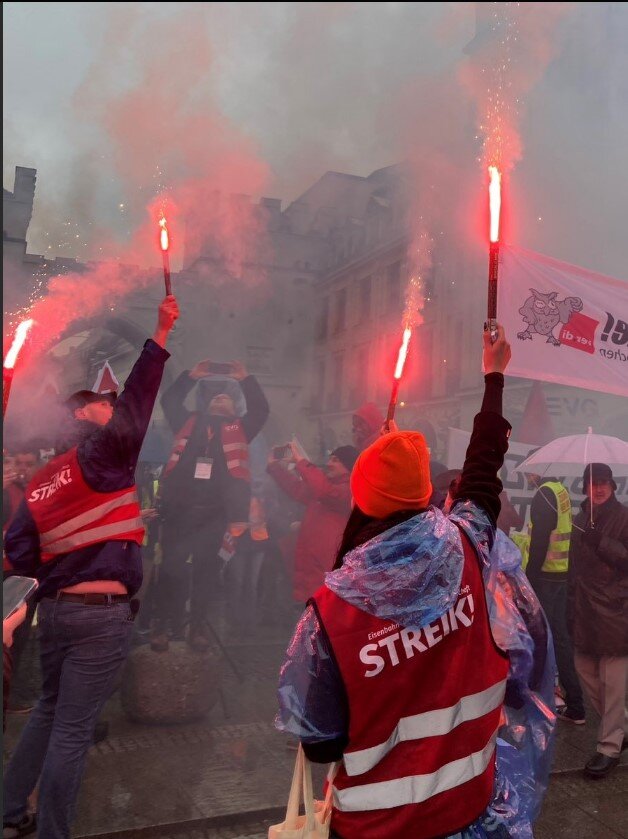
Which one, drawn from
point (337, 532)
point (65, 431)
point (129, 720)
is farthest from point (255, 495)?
point (65, 431)

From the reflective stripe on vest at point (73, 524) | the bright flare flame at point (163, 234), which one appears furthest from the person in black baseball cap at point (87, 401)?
the bright flare flame at point (163, 234)

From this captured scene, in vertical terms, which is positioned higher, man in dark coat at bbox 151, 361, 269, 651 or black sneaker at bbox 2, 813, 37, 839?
man in dark coat at bbox 151, 361, 269, 651

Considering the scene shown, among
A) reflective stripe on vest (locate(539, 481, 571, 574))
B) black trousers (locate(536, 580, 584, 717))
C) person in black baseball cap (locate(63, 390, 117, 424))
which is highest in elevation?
person in black baseball cap (locate(63, 390, 117, 424))

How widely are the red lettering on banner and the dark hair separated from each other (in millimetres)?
2986

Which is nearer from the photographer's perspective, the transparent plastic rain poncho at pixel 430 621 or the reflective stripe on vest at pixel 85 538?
the transparent plastic rain poncho at pixel 430 621

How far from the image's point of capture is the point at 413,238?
44.7 ft

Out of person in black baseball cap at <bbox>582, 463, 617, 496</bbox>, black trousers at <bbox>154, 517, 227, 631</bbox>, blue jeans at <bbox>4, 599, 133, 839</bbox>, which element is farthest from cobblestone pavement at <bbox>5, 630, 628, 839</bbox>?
person in black baseball cap at <bbox>582, 463, 617, 496</bbox>

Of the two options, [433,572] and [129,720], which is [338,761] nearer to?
[433,572]

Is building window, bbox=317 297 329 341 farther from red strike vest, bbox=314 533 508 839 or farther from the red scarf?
red strike vest, bbox=314 533 508 839

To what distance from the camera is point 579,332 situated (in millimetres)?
4117

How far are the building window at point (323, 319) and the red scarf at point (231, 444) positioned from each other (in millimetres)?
8511

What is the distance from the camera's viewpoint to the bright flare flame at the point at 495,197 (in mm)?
1805

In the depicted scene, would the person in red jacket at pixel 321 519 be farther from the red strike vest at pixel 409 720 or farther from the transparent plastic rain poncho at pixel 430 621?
the red strike vest at pixel 409 720

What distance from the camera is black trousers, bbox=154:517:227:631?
14.8 feet
